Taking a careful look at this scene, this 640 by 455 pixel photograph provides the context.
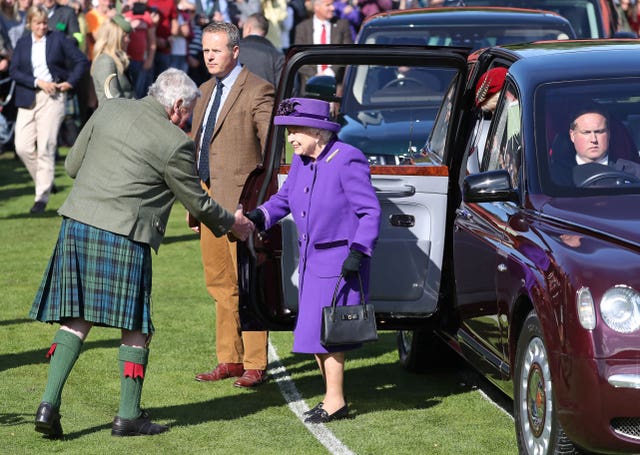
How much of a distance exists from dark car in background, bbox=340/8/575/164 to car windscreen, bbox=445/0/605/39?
4.01 ft

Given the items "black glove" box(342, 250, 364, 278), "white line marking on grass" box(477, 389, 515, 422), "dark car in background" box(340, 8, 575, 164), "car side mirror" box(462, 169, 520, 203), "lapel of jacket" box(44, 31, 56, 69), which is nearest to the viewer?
"car side mirror" box(462, 169, 520, 203)

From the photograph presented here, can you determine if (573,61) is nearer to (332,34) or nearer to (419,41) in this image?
(419,41)

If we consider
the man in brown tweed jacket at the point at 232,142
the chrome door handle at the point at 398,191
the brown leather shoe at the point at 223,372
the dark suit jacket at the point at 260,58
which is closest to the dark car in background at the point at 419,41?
the dark suit jacket at the point at 260,58

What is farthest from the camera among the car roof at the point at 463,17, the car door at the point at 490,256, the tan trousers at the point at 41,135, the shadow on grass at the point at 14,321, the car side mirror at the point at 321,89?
the tan trousers at the point at 41,135

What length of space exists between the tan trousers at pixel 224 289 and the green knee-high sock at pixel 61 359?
6.23ft

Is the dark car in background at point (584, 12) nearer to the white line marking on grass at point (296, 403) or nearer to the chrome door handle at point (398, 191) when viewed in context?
the white line marking on grass at point (296, 403)

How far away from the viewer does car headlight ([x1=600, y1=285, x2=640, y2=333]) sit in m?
5.73

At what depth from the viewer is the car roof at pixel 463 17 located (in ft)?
44.5

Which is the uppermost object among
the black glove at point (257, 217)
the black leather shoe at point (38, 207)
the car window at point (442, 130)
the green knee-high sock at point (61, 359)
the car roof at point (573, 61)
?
the car roof at point (573, 61)

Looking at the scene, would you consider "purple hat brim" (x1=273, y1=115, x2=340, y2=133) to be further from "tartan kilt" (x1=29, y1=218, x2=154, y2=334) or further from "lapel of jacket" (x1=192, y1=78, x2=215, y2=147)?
"lapel of jacket" (x1=192, y1=78, x2=215, y2=147)

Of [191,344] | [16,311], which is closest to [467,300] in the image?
[191,344]

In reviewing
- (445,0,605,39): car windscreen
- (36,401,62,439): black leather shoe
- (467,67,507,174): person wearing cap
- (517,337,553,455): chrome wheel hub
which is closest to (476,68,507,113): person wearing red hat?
(467,67,507,174): person wearing cap

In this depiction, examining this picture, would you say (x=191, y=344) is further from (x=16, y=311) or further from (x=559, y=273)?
(x=559, y=273)

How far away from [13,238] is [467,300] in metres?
8.79
